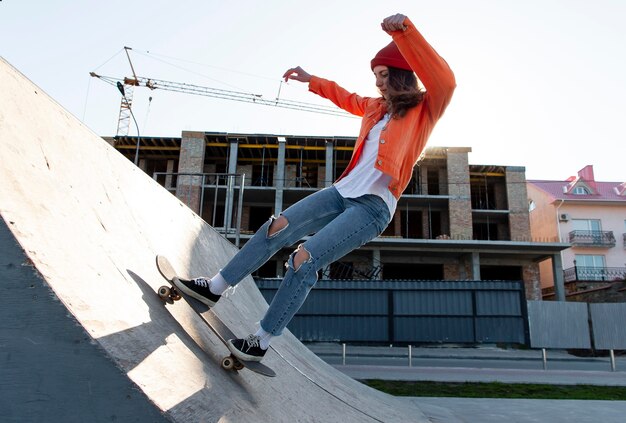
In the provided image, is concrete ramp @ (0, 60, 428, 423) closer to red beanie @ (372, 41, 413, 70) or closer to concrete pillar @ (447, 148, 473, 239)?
red beanie @ (372, 41, 413, 70)

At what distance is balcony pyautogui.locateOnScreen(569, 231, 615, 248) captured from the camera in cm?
3562

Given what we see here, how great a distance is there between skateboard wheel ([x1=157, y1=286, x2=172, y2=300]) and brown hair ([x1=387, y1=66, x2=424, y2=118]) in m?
1.31

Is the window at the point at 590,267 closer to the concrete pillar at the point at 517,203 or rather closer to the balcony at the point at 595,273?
the balcony at the point at 595,273

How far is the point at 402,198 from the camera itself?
30.7m

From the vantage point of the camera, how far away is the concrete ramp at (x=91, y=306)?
113 cm

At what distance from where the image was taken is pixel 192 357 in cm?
165

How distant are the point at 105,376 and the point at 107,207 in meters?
0.97

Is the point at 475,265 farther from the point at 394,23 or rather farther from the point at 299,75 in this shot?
the point at 394,23

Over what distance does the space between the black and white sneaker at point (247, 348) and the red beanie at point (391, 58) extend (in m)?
1.40

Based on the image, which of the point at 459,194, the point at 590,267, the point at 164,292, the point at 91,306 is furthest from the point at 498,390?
the point at 590,267

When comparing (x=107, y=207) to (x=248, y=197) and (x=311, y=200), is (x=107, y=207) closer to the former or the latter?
(x=311, y=200)

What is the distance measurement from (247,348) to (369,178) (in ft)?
3.09

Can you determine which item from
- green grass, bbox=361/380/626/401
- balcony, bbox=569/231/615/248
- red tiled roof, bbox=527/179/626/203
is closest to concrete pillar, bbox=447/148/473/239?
balcony, bbox=569/231/615/248

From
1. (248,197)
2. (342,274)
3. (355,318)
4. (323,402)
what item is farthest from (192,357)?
(248,197)
